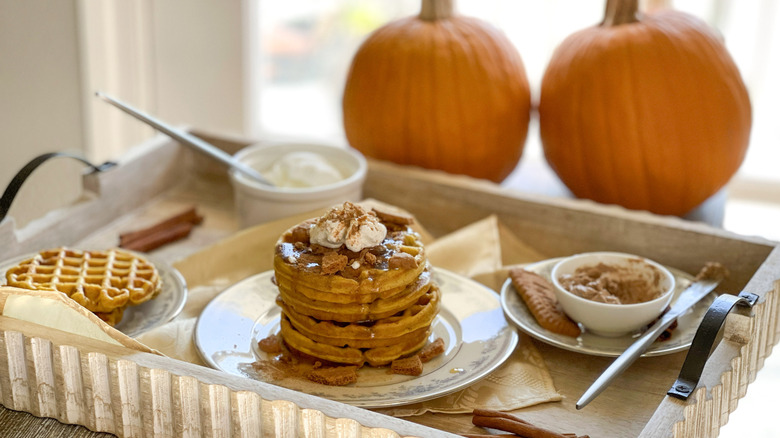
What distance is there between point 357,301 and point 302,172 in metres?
0.47

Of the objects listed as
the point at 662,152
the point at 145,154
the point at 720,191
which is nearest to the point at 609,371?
the point at 662,152

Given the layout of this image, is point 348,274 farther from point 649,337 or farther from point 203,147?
point 203,147

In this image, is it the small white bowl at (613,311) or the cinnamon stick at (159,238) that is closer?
the small white bowl at (613,311)

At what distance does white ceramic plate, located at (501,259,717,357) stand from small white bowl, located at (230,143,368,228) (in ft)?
1.02

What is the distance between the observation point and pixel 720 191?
153 centimetres

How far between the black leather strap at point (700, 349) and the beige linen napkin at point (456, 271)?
158 millimetres

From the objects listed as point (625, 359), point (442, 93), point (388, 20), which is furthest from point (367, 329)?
point (388, 20)

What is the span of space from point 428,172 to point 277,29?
1.38m

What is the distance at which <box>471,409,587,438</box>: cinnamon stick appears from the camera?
82 centimetres

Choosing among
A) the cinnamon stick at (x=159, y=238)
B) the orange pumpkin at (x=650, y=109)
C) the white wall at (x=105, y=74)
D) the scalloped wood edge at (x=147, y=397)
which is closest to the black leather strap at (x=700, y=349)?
the scalloped wood edge at (x=147, y=397)

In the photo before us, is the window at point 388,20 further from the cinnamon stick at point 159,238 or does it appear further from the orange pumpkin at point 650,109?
the cinnamon stick at point 159,238

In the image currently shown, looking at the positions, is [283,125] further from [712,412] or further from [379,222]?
[712,412]

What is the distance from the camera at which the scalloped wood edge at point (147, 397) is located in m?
0.73

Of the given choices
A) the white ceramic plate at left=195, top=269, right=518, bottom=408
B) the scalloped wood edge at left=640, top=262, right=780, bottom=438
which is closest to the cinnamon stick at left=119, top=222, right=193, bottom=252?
the white ceramic plate at left=195, top=269, right=518, bottom=408
